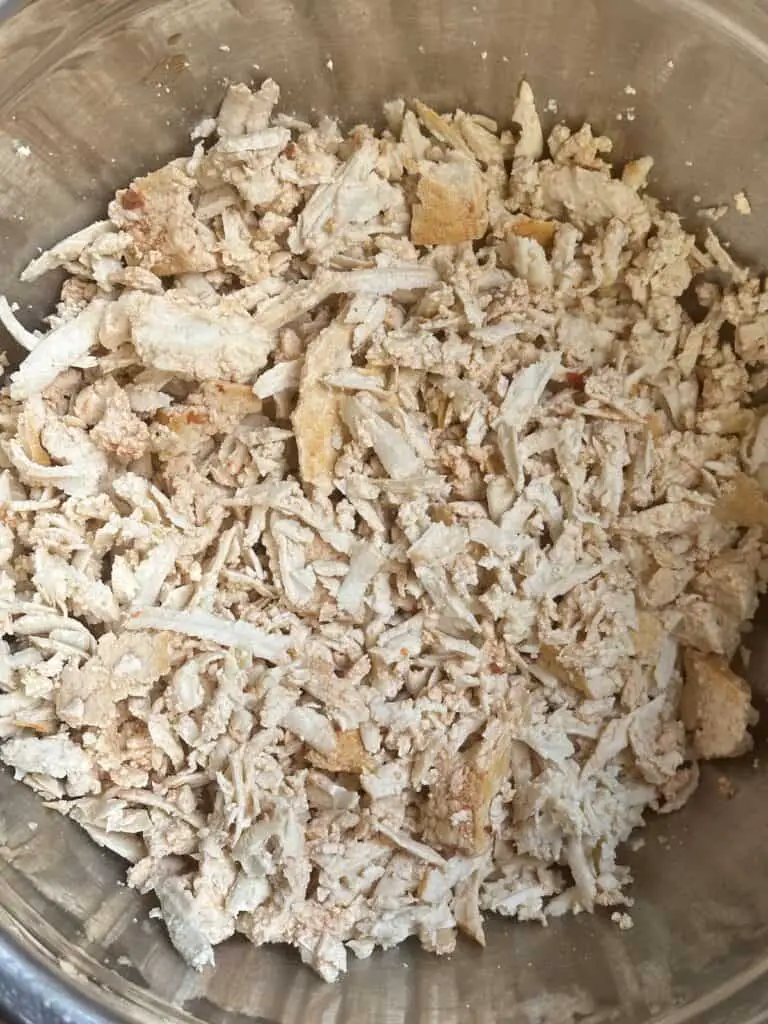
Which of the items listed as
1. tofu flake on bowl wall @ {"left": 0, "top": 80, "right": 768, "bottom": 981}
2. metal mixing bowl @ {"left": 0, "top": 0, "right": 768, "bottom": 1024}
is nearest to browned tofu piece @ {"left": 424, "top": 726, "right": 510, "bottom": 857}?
tofu flake on bowl wall @ {"left": 0, "top": 80, "right": 768, "bottom": 981}

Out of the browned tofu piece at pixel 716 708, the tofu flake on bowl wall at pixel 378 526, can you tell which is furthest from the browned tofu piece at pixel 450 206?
the browned tofu piece at pixel 716 708

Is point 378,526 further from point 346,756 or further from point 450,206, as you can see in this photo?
point 450,206

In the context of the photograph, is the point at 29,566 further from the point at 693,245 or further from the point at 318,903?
the point at 693,245

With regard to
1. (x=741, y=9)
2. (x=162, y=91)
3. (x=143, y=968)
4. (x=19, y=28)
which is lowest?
(x=143, y=968)

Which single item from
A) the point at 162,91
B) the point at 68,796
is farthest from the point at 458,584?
the point at 162,91

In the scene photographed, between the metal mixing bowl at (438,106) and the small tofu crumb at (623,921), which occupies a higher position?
the metal mixing bowl at (438,106)

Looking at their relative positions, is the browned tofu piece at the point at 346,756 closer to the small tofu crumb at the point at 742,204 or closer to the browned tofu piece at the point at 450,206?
the browned tofu piece at the point at 450,206
